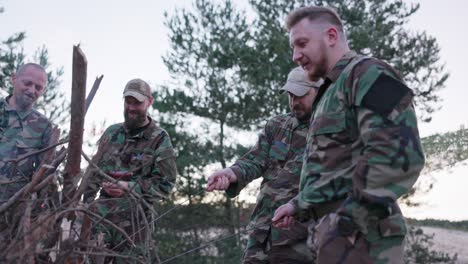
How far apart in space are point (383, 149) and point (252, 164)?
210 cm

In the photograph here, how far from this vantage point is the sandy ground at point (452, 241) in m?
21.2

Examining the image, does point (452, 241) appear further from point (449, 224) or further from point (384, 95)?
point (384, 95)

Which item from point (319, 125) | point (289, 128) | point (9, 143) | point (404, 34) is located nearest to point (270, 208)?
point (289, 128)

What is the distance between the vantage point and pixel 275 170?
4695 millimetres

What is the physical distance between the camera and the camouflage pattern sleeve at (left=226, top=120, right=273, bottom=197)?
450 cm

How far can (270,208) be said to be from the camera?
459 cm

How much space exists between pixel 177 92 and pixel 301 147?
14.3m

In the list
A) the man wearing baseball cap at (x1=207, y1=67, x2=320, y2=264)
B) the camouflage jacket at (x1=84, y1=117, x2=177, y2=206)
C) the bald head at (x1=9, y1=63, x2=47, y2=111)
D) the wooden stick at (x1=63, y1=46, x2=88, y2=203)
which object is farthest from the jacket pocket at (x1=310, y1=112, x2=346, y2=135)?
the bald head at (x1=9, y1=63, x2=47, y2=111)

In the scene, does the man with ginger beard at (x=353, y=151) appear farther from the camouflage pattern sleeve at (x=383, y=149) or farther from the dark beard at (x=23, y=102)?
the dark beard at (x=23, y=102)

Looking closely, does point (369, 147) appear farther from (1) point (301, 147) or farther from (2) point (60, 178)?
(1) point (301, 147)

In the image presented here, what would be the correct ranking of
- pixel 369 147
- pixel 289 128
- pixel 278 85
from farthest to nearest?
pixel 278 85 < pixel 289 128 < pixel 369 147

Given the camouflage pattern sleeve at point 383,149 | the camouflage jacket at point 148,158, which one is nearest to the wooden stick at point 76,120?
the camouflage pattern sleeve at point 383,149

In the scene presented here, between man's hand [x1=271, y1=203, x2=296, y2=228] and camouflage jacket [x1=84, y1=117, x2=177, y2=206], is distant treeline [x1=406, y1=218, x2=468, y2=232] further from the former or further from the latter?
man's hand [x1=271, y1=203, x2=296, y2=228]

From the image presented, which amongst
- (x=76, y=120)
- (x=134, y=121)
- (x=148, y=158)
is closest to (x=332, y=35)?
(x=76, y=120)
